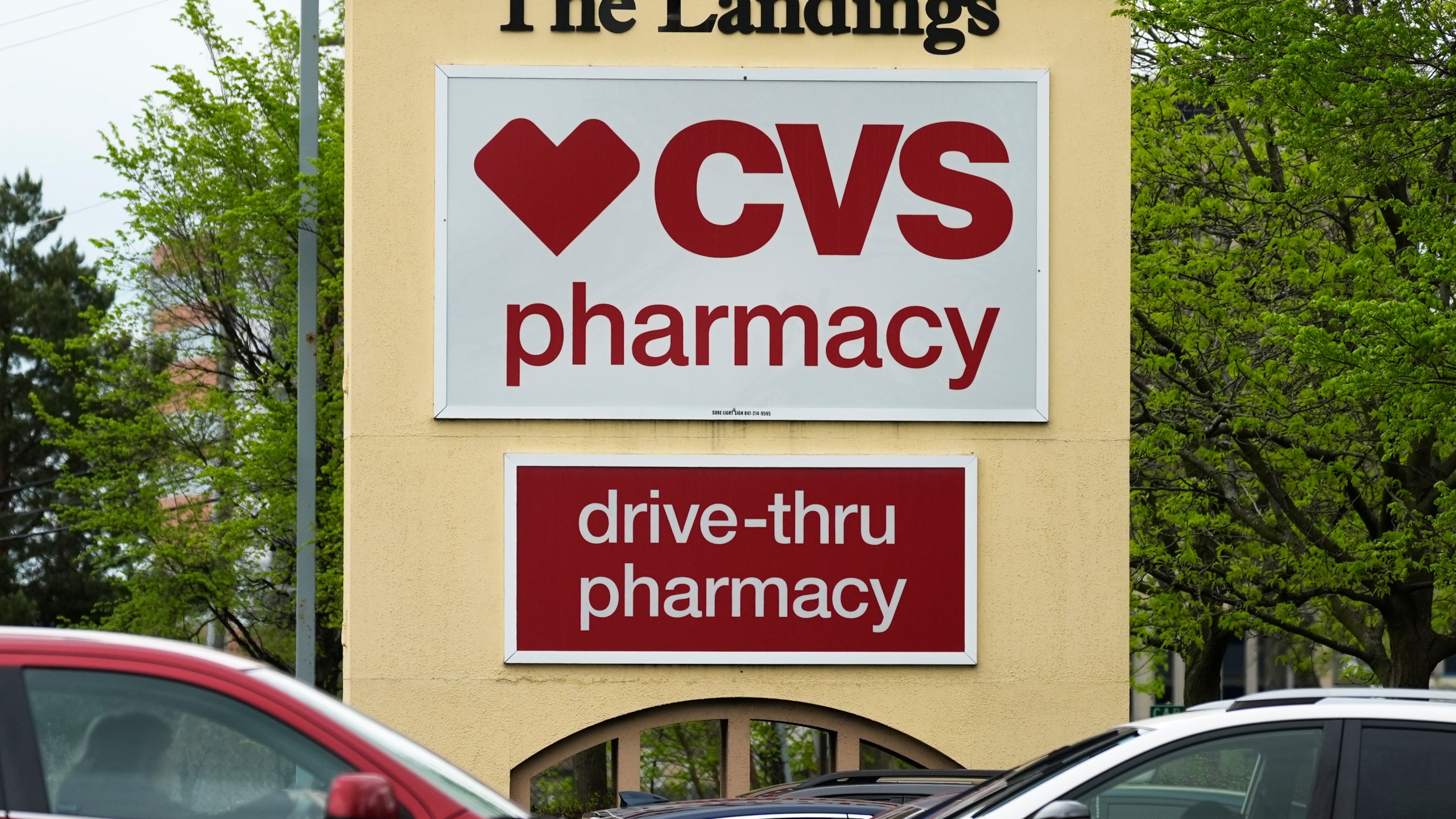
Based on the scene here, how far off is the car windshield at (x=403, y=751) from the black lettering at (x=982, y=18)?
317 inches

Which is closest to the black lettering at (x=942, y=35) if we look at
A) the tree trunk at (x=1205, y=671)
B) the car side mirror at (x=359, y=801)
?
the car side mirror at (x=359, y=801)

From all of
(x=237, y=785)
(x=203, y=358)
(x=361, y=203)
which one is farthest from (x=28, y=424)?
(x=237, y=785)

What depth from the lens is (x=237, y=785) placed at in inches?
157

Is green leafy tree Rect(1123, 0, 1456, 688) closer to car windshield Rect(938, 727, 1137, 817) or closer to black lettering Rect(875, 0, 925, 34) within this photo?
black lettering Rect(875, 0, 925, 34)

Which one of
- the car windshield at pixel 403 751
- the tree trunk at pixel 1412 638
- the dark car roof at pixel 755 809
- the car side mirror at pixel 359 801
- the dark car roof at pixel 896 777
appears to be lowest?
the tree trunk at pixel 1412 638

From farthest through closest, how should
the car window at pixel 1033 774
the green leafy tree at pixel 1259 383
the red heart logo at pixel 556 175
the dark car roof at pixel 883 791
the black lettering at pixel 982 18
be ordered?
the green leafy tree at pixel 1259 383 → the black lettering at pixel 982 18 → the red heart logo at pixel 556 175 → the dark car roof at pixel 883 791 → the car window at pixel 1033 774

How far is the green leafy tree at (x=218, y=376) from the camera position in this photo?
22.1 metres

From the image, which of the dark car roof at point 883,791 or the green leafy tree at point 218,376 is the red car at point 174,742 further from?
the green leafy tree at point 218,376

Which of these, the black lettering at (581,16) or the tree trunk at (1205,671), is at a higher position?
the black lettering at (581,16)

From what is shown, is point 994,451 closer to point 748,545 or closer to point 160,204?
point 748,545

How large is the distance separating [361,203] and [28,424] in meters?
41.9

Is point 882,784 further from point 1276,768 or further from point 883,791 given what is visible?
point 1276,768

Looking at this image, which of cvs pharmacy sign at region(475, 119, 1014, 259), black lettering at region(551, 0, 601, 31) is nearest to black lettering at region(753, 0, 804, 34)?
cvs pharmacy sign at region(475, 119, 1014, 259)

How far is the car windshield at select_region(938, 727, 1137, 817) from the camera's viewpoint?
17.9ft
